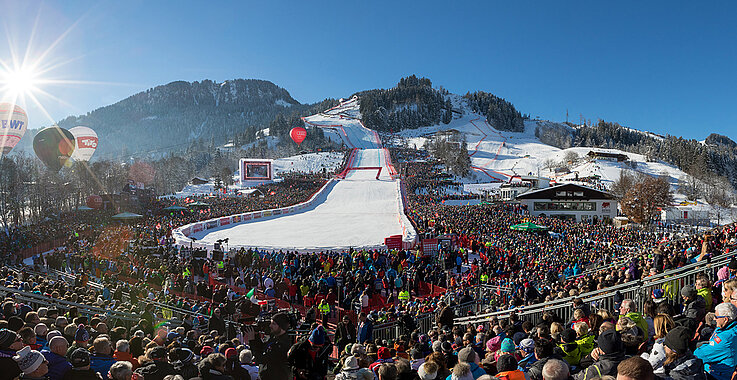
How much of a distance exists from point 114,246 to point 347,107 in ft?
603

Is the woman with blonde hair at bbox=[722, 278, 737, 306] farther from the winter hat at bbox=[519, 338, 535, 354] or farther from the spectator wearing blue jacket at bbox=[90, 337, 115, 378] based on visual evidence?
the spectator wearing blue jacket at bbox=[90, 337, 115, 378]

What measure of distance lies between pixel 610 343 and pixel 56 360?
4.52 m

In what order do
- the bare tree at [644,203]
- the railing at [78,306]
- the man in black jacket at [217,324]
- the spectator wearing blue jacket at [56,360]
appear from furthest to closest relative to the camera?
the bare tree at [644,203]
the railing at [78,306]
the man in black jacket at [217,324]
the spectator wearing blue jacket at [56,360]

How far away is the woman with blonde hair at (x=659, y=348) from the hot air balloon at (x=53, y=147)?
47487 millimetres

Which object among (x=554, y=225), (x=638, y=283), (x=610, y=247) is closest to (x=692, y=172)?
(x=554, y=225)

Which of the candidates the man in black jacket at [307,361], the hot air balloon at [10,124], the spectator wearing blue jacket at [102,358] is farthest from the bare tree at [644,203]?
the hot air balloon at [10,124]

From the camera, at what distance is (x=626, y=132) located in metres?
160

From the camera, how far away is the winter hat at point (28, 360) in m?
3.10

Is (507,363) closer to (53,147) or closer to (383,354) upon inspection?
(383,354)

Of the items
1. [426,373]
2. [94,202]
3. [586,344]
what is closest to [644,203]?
[586,344]

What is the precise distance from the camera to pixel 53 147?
38.0 m

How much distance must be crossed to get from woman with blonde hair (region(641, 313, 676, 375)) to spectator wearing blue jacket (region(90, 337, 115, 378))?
185 inches

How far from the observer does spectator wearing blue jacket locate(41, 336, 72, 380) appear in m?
3.30

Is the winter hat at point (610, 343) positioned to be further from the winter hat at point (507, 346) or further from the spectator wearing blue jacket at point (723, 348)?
the winter hat at point (507, 346)
